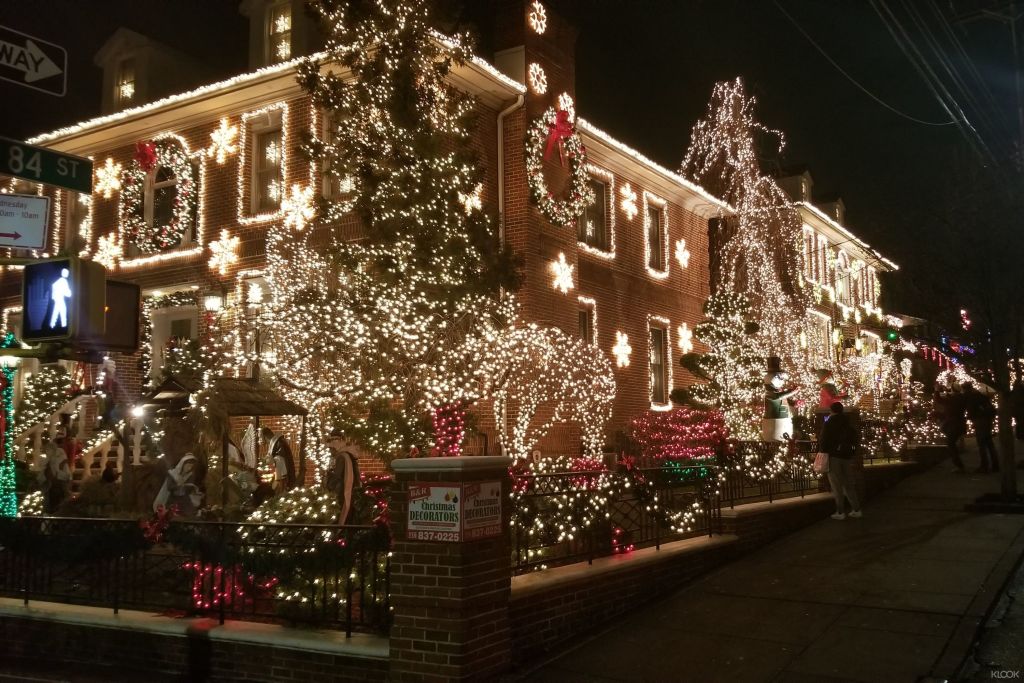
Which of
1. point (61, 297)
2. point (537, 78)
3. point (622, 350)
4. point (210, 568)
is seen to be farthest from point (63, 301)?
point (622, 350)

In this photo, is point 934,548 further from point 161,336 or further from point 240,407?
point 161,336

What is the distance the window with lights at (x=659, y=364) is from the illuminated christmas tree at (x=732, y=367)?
6.03 ft

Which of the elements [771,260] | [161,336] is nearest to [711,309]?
[771,260]

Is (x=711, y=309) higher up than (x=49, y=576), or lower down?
higher up

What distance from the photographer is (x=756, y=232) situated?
19656 millimetres

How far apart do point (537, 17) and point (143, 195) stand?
9.16 m

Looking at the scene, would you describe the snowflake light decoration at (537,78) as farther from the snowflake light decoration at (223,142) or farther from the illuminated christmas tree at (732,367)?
the illuminated christmas tree at (732,367)

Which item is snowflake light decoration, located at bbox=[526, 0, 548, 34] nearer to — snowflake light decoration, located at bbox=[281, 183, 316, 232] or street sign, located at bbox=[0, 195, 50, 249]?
snowflake light decoration, located at bbox=[281, 183, 316, 232]

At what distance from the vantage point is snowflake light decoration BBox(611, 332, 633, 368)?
62.1ft

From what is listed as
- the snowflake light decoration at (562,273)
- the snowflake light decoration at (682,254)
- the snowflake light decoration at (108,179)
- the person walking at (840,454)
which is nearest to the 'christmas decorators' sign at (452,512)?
the person walking at (840,454)

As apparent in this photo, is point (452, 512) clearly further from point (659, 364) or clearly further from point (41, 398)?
point (659, 364)

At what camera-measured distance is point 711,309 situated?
18.8 meters

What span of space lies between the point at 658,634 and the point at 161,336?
44.6 ft

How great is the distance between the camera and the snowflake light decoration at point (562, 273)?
1606 centimetres
